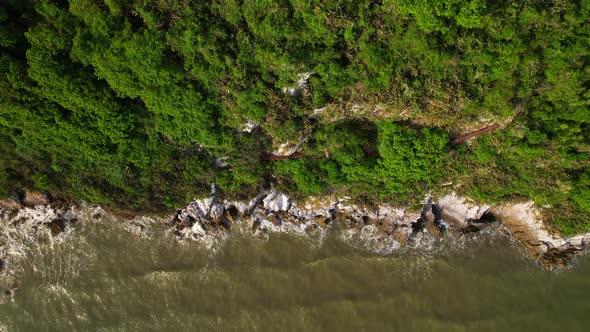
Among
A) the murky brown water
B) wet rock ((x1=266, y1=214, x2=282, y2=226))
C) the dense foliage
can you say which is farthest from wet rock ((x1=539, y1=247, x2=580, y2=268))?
wet rock ((x1=266, y1=214, x2=282, y2=226))

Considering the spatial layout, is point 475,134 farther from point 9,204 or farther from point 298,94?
point 9,204

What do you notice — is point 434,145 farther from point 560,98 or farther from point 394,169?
point 560,98

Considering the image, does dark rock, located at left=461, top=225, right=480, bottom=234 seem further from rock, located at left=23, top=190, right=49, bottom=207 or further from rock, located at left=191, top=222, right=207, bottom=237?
rock, located at left=23, top=190, right=49, bottom=207

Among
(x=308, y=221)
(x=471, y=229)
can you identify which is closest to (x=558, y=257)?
(x=471, y=229)

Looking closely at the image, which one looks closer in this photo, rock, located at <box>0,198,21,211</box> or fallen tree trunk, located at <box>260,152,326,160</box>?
fallen tree trunk, located at <box>260,152,326,160</box>

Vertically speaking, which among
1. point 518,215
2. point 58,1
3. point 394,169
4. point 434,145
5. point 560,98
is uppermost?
point 58,1

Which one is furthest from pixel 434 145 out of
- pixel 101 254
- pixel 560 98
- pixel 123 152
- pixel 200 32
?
pixel 101 254
